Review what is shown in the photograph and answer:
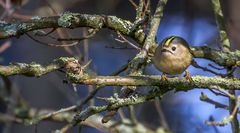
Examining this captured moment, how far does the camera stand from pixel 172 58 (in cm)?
186

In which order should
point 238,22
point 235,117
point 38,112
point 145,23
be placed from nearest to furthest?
point 145,23
point 235,117
point 38,112
point 238,22

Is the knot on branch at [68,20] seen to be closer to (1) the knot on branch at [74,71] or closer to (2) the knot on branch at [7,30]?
(2) the knot on branch at [7,30]

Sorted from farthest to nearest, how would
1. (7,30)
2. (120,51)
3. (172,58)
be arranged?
(120,51), (172,58), (7,30)

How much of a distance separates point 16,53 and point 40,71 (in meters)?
2.89

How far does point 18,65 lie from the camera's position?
163cm

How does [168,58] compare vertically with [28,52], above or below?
below

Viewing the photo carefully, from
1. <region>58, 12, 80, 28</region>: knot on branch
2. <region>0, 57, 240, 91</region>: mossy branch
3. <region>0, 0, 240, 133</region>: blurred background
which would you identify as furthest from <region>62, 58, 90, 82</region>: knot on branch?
<region>0, 0, 240, 133</region>: blurred background

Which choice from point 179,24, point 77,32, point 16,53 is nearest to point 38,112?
point 77,32

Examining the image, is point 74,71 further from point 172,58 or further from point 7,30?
point 172,58

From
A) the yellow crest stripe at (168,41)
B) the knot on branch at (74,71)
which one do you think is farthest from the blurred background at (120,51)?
the knot on branch at (74,71)

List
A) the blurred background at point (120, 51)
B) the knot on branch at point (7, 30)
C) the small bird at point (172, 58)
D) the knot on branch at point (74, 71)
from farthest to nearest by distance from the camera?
1. the blurred background at point (120, 51)
2. the small bird at point (172, 58)
3. the knot on branch at point (7, 30)
4. the knot on branch at point (74, 71)

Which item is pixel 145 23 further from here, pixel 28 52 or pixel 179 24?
pixel 28 52

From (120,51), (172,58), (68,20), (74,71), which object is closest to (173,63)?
(172,58)

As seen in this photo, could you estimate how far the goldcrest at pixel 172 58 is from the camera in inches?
72.9
